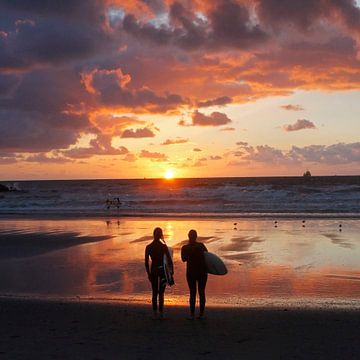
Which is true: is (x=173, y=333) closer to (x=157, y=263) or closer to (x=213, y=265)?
(x=157, y=263)

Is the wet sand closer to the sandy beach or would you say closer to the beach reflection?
the sandy beach

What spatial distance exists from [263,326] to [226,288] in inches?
138

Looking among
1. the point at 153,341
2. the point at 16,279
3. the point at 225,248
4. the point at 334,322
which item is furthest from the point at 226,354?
the point at 225,248

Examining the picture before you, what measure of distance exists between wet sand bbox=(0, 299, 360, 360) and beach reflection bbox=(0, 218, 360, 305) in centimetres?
143

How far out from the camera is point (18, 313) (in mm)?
9992

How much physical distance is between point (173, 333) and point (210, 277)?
5.10 m

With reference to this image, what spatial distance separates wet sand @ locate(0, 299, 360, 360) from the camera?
7.49 m

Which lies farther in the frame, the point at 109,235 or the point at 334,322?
the point at 109,235

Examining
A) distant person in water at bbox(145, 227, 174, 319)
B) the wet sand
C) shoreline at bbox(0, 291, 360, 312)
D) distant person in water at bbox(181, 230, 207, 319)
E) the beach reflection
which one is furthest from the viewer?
the beach reflection

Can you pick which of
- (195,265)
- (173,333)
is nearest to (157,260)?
(195,265)

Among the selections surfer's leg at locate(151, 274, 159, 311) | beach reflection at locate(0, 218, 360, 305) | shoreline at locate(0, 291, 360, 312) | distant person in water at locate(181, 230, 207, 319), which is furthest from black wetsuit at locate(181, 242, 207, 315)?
beach reflection at locate(0, 218, 360, 305)

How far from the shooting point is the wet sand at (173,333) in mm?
7492

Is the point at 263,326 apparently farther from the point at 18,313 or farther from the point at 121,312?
the point at 18,313

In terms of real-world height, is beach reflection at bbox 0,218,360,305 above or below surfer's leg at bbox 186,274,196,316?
below
